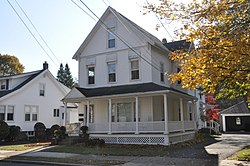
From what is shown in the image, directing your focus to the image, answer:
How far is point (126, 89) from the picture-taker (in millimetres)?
19656

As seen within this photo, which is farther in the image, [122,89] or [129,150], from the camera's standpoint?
[122,89]

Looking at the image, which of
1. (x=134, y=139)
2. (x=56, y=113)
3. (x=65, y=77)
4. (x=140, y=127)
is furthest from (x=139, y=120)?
(x=65, y=77)

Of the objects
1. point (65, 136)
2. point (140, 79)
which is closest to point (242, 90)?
point (140, 79)

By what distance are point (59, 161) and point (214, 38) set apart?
8.45 metres

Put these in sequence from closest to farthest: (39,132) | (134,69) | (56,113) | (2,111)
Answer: (134,69) → (39,132) → (2,111) → (56,113)

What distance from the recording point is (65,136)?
818 inches

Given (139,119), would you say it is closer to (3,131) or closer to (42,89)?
(3,131)

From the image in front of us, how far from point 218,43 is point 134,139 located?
440 inches

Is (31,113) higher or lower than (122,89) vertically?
lower

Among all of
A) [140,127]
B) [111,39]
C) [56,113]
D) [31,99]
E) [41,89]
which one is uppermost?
[111,39]

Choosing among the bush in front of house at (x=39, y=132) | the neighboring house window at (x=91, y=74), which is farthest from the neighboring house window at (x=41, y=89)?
the neighboring house window at (x=91, y=74)

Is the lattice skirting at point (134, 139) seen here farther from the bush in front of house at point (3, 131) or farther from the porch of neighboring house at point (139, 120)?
the bush in front of house at point (3, 131)

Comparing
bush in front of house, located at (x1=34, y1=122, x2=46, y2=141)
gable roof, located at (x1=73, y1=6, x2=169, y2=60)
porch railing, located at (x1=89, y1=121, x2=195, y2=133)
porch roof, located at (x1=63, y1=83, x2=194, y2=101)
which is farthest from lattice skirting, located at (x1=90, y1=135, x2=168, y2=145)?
bush in front of house, located at (x1=34, y1=122, x2=46, y2=141)

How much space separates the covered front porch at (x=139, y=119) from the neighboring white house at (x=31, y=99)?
7.82 m
